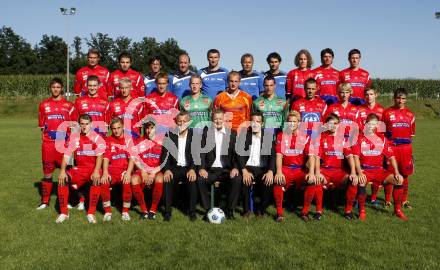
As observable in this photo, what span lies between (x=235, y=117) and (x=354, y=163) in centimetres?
193

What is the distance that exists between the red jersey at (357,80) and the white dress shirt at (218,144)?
8.38ft

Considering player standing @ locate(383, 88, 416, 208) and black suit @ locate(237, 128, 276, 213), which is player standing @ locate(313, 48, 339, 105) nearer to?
player standing @ locate(383, 88, 416, 208)

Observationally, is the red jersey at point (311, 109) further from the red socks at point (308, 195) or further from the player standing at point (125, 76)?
the player standing at point (125, 76)

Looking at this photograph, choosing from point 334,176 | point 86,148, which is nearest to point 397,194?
point 334,176

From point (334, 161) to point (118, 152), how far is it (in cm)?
328

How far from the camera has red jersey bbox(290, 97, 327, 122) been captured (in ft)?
20.5

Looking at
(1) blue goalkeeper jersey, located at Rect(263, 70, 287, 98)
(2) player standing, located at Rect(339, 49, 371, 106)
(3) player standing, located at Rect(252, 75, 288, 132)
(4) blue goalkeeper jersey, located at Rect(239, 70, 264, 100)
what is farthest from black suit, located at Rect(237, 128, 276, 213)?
(2) player standing, located at Rect(339, 49, 371, 106)

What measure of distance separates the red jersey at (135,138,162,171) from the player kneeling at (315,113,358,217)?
243 cm

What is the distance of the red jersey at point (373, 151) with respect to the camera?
605 cm

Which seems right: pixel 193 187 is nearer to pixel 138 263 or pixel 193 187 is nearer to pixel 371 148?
pixel 138 263

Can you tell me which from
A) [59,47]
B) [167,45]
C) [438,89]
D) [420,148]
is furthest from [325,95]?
[59,47]

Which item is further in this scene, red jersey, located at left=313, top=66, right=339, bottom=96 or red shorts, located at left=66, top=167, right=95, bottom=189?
red jersey, located at left=313, top=66, right=339, bottom=96

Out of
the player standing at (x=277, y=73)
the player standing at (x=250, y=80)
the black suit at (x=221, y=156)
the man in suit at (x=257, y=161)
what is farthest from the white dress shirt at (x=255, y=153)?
the player standing at (x=277, y=73)

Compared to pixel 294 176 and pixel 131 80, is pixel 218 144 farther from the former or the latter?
pixel 131 80
